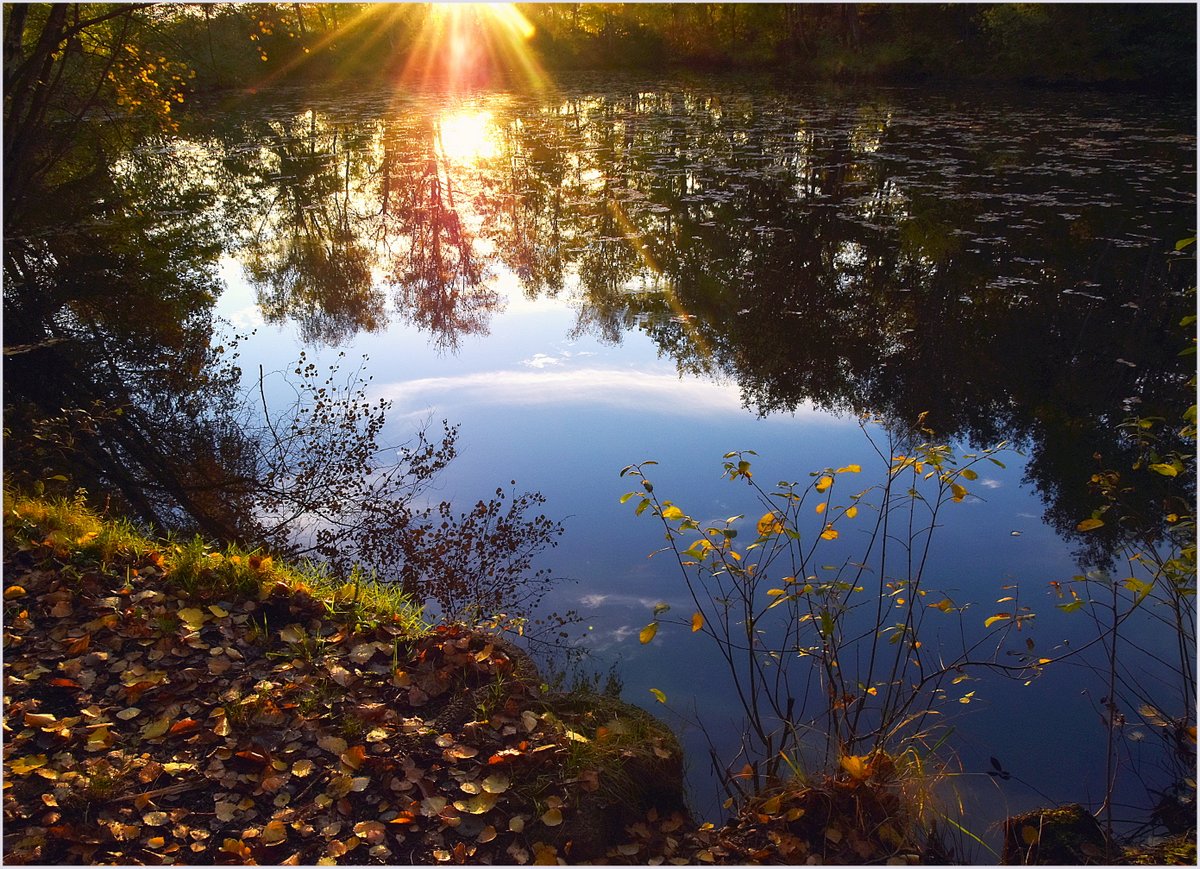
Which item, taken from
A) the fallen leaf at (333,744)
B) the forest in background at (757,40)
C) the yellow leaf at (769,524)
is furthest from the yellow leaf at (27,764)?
the forest in background at (757,40)

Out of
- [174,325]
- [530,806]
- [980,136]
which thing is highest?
[980,136]

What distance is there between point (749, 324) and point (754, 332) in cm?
24

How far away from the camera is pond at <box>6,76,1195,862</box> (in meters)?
4.74

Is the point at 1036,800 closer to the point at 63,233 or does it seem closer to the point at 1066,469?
the point at 1066,469

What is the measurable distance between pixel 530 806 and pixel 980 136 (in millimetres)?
20830

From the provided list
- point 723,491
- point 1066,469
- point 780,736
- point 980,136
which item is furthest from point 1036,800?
point 980,136

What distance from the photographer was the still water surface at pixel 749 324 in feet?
17.0

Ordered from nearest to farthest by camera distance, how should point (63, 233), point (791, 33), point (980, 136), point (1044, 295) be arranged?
1. point (1044, 295)
2. point (63, 233)
3. point (980, 136)
4. point (791, 33)

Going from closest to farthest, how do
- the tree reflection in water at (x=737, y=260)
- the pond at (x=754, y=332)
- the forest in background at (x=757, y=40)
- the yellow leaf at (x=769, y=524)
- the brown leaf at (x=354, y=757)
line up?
the brown leaf at (x=354, y=757) < the yellow leaf at (x=769, y=524) < the pond at (x=754, y=332) < the tree reflection in water at (x=737, y=260) < the forest in background at (x=757, y=40)

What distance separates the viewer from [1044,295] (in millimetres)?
9539

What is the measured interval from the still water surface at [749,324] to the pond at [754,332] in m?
0.04

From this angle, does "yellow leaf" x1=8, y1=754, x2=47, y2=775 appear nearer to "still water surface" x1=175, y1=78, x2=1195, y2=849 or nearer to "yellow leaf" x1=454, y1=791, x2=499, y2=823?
"yellow leaf" x1=454, y1=791, x2=499, y2=823

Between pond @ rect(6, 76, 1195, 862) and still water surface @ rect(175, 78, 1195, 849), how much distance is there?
4 cm

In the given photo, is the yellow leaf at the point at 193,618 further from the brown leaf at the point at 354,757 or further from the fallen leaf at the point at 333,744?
the brown leaf at the point at 354,757
